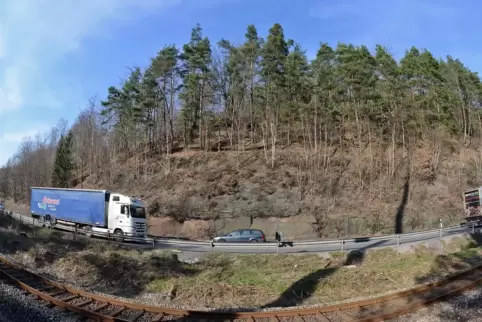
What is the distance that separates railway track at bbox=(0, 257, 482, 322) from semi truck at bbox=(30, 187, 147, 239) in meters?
17.2

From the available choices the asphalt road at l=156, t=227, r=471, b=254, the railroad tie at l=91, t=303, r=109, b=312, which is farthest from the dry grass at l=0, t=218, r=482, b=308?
the asphalt road at l=156, t=227, r=471, b=254

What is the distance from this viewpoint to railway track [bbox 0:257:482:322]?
9516mm

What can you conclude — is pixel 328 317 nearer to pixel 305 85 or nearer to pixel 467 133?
pixel 305 85

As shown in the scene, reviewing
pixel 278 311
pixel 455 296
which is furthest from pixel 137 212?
pixel 455 296

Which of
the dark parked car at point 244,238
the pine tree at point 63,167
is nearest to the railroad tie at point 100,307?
the dark parked car at point 244,238

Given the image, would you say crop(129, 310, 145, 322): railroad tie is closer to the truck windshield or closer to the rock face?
the truck windshield

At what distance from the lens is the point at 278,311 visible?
9969 millimetres

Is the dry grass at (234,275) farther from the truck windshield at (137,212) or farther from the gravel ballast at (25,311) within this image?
the truck windshield at (137,212)

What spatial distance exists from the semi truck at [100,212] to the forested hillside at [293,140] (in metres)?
10.0

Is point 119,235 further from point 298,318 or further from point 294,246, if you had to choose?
point 298,318

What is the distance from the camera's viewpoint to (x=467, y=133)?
5659 cm

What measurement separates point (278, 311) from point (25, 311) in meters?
6.24

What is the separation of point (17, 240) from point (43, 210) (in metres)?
19.5

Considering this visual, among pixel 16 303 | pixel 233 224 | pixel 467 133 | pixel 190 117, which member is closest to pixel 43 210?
pixel 233 224
